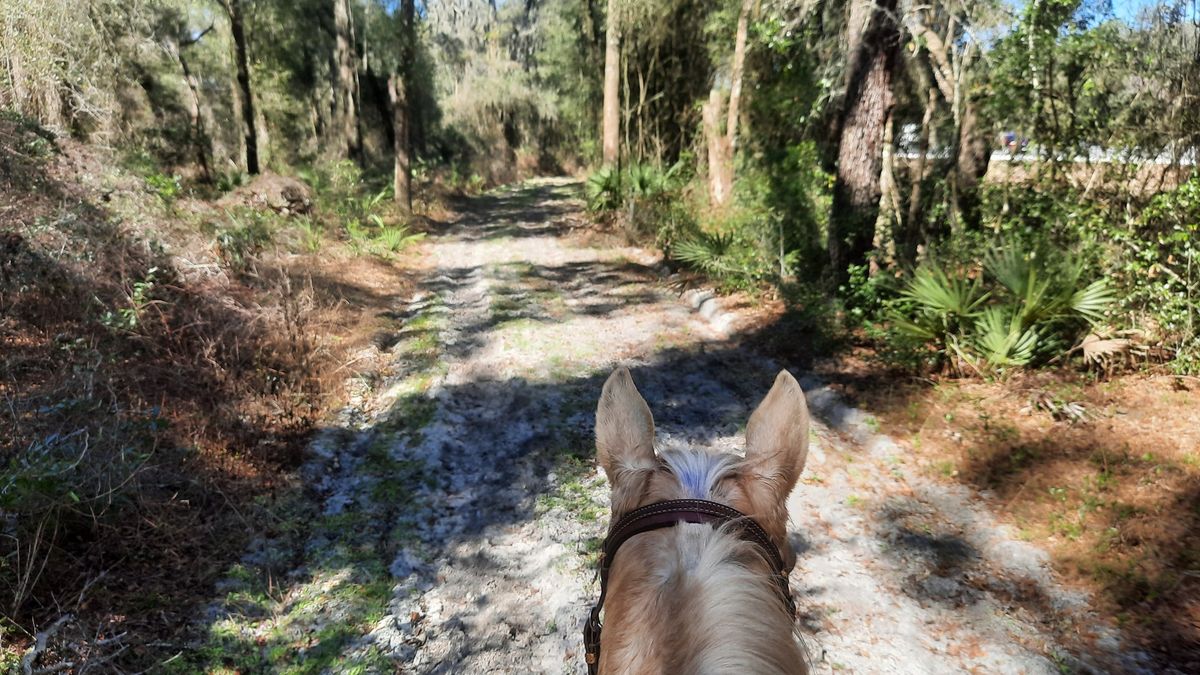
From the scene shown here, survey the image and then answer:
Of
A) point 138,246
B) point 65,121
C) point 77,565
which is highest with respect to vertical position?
point 65,121

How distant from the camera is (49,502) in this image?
2883 mm

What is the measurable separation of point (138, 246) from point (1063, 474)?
8044 mm

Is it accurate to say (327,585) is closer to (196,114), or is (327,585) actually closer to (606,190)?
(606,190)

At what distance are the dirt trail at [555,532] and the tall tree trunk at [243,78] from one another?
32.7 feet

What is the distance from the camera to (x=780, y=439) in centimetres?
154

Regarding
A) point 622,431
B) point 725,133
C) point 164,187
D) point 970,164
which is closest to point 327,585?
point 622,431

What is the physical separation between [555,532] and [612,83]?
1310 centimetres

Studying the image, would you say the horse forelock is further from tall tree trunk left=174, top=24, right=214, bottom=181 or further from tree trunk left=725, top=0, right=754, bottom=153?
tall tree trunk left=174, top=24, right=214, bottom=181

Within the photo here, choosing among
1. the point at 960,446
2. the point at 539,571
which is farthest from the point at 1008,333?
the point at 539,571

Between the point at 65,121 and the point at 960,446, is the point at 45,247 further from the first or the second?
the point at 960,446

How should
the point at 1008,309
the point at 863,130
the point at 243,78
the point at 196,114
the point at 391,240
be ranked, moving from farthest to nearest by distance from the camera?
the point at 196,114
the point at 243,78
the point at 391,240
the point at 863,130
the point at 1008,309

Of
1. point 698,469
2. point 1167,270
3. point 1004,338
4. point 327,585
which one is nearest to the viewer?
point 698,469

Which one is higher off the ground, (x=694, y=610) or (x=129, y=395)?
(x=694, y=610)

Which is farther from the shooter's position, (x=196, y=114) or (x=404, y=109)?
(x=196, y=114)
